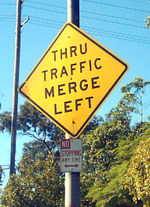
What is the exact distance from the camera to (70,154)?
4016 mm

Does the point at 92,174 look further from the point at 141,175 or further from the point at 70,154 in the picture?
the point at 70,154

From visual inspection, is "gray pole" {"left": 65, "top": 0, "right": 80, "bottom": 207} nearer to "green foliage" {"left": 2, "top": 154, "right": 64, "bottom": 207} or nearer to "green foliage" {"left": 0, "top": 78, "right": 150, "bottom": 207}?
"green foliage" {"left": 0, "top": 78, "right": 150, "bottom": 207}

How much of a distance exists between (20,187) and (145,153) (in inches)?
349

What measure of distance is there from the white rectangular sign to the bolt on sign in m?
0.10

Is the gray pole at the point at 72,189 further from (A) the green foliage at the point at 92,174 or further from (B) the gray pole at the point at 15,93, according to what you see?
(B) the gray pole at the point at 15,93

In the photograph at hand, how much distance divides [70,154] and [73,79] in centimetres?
82

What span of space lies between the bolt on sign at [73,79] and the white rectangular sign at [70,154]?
0.32ft

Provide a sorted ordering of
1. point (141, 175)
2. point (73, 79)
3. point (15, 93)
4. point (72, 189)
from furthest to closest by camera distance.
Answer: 1. point (15, 93)
2. point (141, 175)
3. point (73, 79)
4. point (72, 189)

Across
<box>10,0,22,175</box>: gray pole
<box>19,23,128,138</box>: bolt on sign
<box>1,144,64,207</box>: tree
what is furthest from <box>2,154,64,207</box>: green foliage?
<box>19,23,128,138</box>: bolt on sign

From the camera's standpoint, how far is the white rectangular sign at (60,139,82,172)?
3.97 meters

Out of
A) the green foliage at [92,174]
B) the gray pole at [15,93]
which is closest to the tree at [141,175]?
the green foliage at [92,174]

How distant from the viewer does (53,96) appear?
13.9ft

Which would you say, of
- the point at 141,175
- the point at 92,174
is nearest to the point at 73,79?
the point at 141,175

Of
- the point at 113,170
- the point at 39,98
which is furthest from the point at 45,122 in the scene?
the point at 39,98
